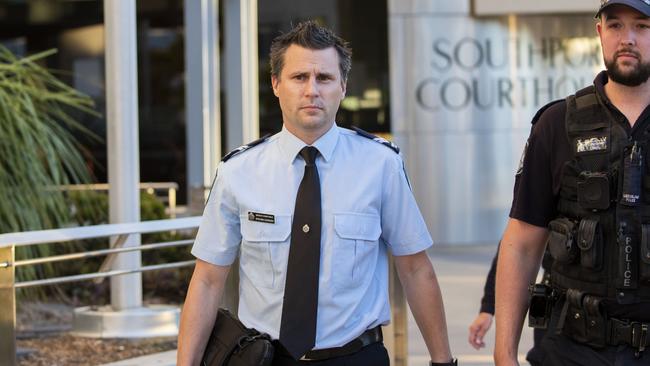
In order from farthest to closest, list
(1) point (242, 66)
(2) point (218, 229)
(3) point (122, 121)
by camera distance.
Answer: (1) point (242, 66)
(3) point (122, 121)
(2) point (218, 229)

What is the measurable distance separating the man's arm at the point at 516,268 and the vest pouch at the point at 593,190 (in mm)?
254

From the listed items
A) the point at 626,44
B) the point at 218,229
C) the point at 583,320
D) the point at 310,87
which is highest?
the point at 626,44

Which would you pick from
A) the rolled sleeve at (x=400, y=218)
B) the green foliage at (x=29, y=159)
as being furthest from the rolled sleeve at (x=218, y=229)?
the green foliage at (x=29, y=159)

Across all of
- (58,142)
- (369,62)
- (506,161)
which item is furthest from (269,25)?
(58,142)

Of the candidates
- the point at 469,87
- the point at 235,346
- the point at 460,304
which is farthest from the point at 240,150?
the point at 469,87

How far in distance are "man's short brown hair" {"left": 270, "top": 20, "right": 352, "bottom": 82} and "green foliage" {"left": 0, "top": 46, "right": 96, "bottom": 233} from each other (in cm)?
524

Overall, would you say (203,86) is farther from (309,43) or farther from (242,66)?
→ (309,43)

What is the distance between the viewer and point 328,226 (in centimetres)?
343

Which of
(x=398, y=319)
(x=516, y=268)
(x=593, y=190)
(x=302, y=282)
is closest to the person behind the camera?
(x=302, y=282)

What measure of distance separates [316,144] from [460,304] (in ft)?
24.7

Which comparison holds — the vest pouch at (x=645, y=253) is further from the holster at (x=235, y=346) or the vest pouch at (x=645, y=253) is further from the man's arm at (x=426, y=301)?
the holster at (x=235, y=346)

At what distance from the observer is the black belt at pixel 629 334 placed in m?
3.39

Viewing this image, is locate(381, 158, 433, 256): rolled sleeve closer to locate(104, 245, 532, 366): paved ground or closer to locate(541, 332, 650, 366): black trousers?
locate(541, 332, 650, 366): black trousers

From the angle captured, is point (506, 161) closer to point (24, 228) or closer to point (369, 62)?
point (369, 62)
